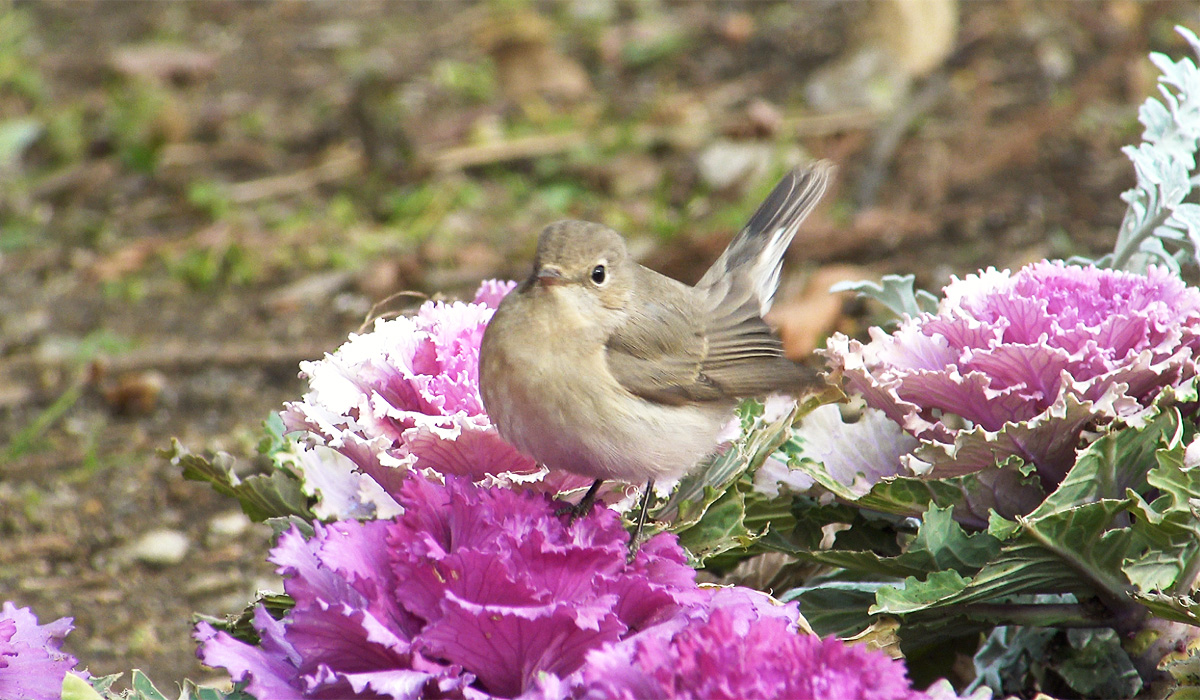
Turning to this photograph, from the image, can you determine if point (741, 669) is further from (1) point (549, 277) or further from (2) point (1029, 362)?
(1) point (549, 277)

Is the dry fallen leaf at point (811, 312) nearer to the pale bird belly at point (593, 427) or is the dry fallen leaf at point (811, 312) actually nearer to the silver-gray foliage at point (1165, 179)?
the silver-gray foliage at point (1165, 179)

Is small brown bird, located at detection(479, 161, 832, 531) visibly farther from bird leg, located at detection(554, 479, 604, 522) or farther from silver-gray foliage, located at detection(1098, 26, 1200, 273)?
silver-gray foliage, located at detection(1098, 26, 1200, 273)

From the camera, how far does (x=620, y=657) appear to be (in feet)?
5.18

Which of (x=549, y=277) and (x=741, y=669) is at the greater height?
(x=549, y=277)

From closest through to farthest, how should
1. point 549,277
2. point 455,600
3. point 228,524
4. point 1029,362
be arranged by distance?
point 455,600 → point 1029,362 → point 549,277 → point 228,524

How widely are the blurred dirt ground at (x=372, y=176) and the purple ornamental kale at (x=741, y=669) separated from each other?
1786mm

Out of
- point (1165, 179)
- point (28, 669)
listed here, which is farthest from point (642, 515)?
point (1165, 179)

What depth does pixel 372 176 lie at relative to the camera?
577cm

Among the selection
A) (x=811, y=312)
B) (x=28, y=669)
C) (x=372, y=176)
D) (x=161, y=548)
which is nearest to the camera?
(x=28, y=669)

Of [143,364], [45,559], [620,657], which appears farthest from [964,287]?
[143,364]

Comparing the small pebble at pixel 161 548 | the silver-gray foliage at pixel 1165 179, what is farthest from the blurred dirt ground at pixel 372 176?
the silver-gray foliage at pixel 1165 179

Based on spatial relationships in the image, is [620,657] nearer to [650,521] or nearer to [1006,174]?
[650,521]

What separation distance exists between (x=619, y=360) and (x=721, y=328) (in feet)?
0.98

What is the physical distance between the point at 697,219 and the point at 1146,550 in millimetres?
3269
